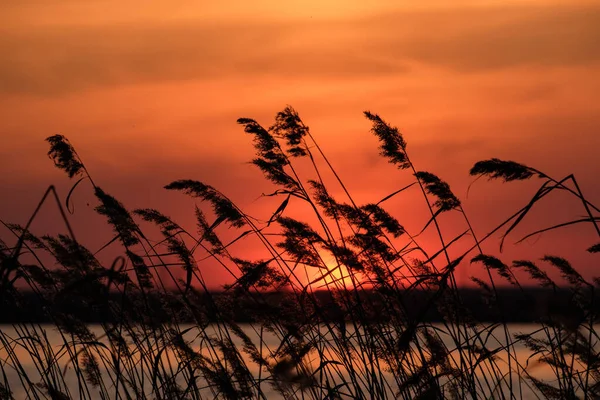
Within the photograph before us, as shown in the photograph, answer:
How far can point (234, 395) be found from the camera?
3.63 meters

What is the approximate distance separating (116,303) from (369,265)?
158 cm

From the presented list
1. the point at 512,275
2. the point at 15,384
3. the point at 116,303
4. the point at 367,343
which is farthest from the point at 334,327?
the point at 15,384

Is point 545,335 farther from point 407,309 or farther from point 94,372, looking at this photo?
point 94,372

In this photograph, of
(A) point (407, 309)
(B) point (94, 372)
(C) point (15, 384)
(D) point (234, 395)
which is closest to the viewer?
(D) point (234, 395)

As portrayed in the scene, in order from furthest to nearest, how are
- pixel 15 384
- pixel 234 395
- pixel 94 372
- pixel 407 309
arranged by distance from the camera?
pixel 15 384 < pixel 94 372 < pixel 407 309 < pixel 234 395

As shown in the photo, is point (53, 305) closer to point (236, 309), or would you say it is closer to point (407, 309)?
point (236, 309)

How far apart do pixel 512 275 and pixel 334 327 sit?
1.03 m

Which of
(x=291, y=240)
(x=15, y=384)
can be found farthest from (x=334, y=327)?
(x=15, y=384)

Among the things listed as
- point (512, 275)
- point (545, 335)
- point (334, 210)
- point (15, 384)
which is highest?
point (334, 210)

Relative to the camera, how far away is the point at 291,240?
3803 mm

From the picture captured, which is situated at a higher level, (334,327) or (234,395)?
(334,327)

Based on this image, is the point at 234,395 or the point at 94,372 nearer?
the point at 234,395

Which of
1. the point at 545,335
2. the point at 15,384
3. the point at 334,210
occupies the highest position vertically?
the point at 334,210

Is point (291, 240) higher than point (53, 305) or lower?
higher
